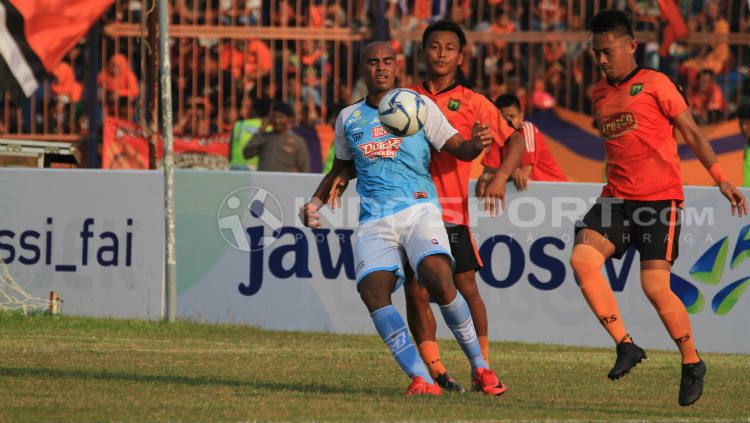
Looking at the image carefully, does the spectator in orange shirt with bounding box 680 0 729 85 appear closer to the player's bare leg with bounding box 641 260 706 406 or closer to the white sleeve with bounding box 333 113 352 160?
the player's bare leg with bounding box 641 260 706 406

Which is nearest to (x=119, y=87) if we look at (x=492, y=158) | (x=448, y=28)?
(x=492, y=158)

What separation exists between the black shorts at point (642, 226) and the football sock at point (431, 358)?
1213 mm

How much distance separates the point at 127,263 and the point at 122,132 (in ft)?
12.6

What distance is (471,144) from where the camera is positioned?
859 cm

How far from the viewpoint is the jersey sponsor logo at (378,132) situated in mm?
8828

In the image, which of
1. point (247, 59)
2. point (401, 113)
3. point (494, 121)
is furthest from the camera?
point (247, 59)

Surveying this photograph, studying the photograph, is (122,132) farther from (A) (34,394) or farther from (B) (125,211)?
(A) (34,394)

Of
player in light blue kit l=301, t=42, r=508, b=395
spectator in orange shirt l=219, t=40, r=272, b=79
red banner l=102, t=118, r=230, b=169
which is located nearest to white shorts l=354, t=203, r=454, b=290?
player in light blue kit l=301, t=42, r=508, b=395

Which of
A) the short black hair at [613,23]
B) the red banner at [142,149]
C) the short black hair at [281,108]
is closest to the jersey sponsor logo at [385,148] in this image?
the short black hair at [613,23]

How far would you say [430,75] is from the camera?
953cm

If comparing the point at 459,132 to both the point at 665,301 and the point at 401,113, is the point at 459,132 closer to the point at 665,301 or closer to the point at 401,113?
the point at 401,113

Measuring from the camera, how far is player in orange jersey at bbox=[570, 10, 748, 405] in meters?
8.95

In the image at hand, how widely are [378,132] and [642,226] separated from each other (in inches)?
65.3

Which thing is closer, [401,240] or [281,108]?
[401,240]
